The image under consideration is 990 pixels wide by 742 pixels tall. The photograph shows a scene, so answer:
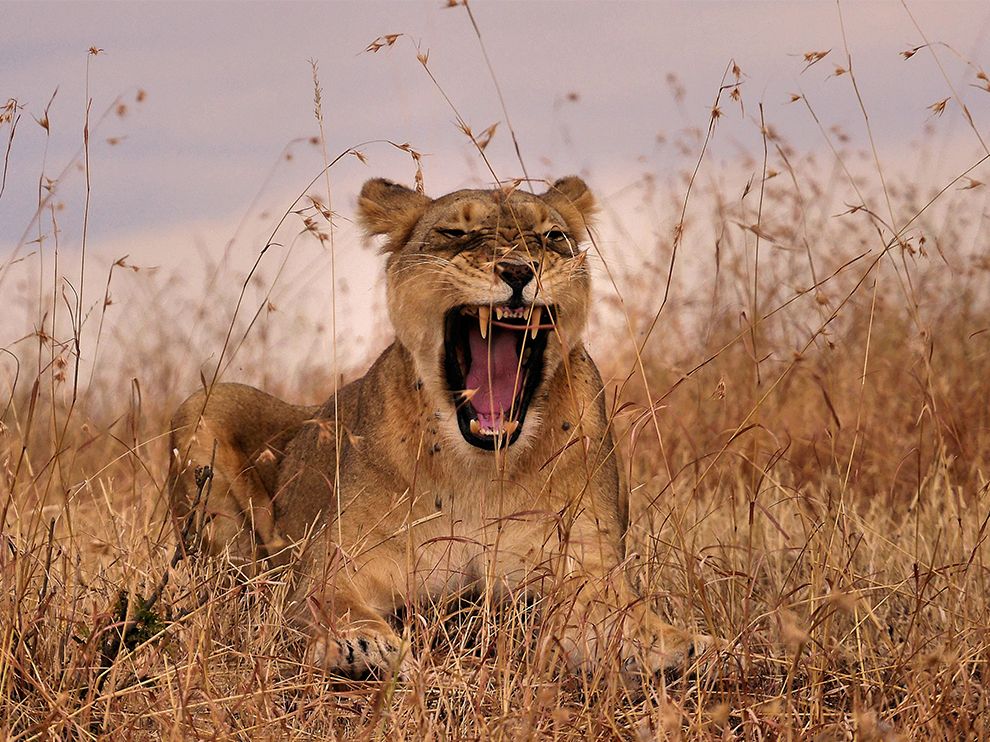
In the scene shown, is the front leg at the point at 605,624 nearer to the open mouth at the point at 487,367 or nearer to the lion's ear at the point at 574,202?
the open mouth at the point at 487,367

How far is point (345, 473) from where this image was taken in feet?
15.4

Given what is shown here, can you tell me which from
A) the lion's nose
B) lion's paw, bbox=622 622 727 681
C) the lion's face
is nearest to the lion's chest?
the lion's face

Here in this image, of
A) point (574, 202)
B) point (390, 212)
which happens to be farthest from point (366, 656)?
point (574, 202)

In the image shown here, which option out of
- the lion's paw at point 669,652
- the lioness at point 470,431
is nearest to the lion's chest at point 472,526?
the lioness at point 470,431

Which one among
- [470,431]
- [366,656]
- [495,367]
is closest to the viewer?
[366,656]

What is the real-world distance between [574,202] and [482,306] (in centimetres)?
121

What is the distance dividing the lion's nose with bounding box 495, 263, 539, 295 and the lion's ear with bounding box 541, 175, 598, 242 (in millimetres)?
819

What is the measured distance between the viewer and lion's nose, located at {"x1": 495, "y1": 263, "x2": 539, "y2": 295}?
413cm

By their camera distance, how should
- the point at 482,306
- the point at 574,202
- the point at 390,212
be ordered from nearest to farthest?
the point at 482,306, the point at 390,212, the point at 574,202

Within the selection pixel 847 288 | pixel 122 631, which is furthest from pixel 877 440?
pixel 122 631

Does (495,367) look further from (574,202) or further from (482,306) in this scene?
(574,202)

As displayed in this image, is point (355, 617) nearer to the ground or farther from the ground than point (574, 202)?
nearer to the ground

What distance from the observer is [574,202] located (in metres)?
5.28

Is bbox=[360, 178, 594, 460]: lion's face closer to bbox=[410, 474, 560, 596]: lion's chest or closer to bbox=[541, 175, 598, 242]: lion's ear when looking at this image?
bbox=[410, 474, 560, 596]: lion's chest
